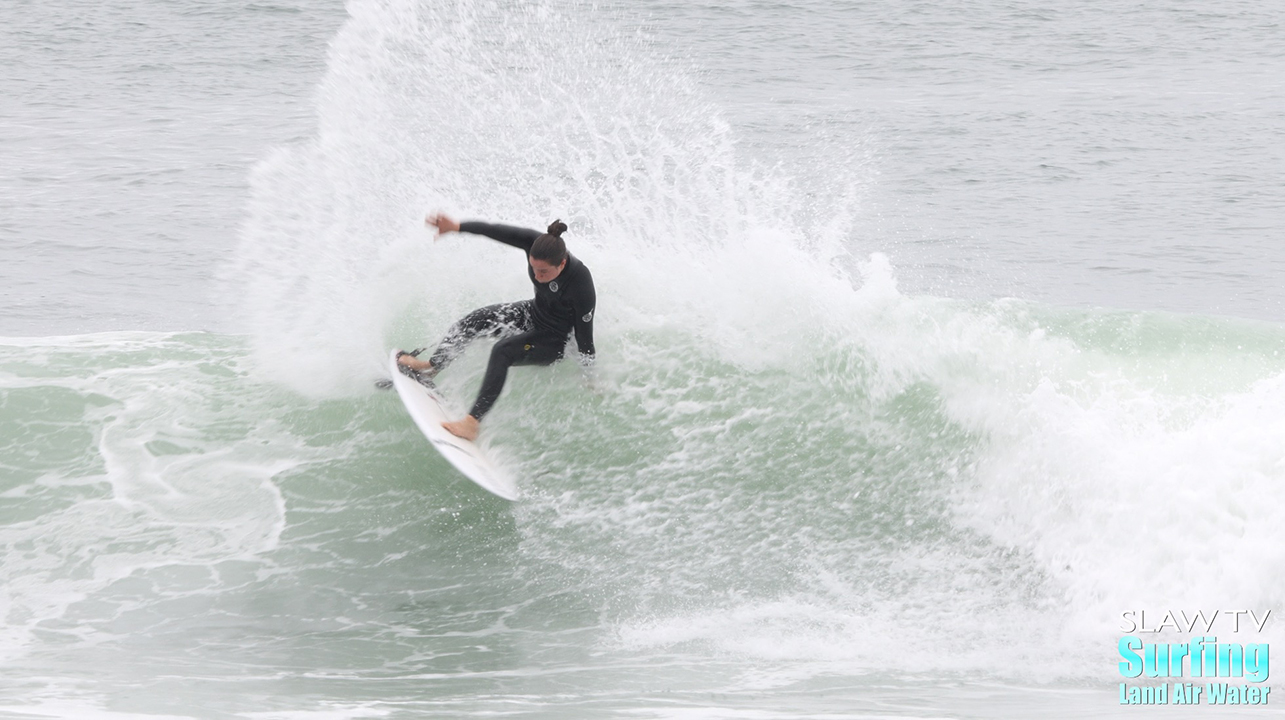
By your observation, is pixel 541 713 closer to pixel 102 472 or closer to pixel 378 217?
pixel 102 472

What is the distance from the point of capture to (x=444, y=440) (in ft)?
22.2

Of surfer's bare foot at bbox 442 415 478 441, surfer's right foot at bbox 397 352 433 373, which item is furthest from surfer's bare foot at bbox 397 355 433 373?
surfer's bare foot at bbox 442 415 478 441

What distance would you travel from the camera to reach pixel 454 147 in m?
11.4

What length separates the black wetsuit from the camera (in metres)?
6.72

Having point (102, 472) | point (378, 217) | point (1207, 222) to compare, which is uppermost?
point (378, 217)

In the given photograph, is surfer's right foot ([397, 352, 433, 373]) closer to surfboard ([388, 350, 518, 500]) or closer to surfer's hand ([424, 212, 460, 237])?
surfboard ([388, 350, 518, 500])

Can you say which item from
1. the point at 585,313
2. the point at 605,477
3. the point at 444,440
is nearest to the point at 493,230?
the point at 585,313

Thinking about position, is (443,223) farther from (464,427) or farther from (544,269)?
(464,427)

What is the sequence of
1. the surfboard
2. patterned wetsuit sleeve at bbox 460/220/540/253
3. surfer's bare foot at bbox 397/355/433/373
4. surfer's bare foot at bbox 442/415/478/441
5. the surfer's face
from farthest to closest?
surfer's bare foot at bbox 397/355/433/373 → surfer's bare foot at bbox 442/415/478/441 → patterned wetsuit sleeve at bbox 460/220/540/253 → the surfboard → the surfer's face

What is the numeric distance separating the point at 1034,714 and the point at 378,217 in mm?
6190

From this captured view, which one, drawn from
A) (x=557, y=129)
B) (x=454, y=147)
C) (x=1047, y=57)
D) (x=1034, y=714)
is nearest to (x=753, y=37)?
(x=1047, y=57)

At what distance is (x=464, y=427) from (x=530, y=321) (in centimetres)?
74

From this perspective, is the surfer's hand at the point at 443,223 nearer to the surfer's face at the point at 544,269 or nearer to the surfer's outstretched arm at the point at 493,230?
the surfer's outstretched arm at the point at 493,230

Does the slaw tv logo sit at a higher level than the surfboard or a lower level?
lower
